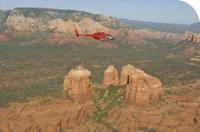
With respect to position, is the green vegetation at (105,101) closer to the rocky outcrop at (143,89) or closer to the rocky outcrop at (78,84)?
the rocky outcrop at (78,84)

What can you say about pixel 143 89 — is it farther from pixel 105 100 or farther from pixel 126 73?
pixel 126 73

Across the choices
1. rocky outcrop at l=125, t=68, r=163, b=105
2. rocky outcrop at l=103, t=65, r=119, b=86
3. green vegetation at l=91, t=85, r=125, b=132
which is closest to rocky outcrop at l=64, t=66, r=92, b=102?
green vegetation at l=91, t=85, r=125, b=132

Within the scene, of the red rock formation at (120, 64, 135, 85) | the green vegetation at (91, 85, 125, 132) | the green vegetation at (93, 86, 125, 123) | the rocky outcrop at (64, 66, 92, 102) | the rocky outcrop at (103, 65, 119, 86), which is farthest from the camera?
the rocky outcrop at (103, 65, 119, 86)

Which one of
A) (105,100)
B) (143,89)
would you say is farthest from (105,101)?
(143,89)

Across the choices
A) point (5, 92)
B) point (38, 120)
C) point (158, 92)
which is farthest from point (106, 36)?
point (5, 92)

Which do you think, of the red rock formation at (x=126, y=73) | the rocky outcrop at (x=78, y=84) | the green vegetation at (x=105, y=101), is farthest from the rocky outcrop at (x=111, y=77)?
the rocky outcrop at (x=78, y=84)

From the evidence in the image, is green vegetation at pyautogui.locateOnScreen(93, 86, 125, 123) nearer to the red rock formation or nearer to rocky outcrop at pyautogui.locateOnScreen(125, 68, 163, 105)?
the red rock formation
